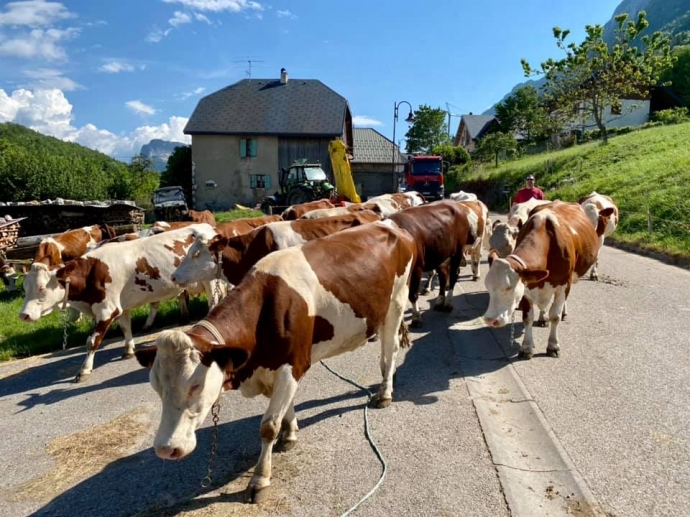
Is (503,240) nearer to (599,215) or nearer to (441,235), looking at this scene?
(441,235)

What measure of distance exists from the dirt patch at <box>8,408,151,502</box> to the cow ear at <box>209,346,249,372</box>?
1.97m

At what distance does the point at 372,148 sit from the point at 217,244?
44.2 metres

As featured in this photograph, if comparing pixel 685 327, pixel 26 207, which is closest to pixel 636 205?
pixel 685 327

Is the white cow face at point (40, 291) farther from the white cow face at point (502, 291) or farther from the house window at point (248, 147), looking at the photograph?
the house window at point (248, 147)

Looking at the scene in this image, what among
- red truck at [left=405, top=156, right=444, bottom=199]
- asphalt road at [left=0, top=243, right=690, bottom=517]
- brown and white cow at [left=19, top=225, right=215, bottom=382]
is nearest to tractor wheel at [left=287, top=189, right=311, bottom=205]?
Answer: red truck at [left=405, top=156, right=444, bottom=199]

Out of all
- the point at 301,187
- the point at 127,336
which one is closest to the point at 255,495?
the point at 127,336

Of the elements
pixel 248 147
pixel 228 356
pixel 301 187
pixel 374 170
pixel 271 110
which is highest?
pixel 271 110

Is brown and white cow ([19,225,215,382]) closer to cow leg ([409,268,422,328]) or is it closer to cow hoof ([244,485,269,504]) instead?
cow leg ([409,268,422,328])

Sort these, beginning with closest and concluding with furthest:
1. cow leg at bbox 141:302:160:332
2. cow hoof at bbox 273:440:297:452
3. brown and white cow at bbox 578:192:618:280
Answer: cow hoof at bbox 273:440:297:452
cow leg at bbox 141:302:160:332
brown and white cow at bbox 578:192:618:280

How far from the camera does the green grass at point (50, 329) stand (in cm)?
775

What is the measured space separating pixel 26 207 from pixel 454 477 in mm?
22951

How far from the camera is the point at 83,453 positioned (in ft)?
14.3

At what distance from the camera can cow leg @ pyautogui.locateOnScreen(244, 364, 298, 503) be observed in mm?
3557

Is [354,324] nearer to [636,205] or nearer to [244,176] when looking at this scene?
[636,205]
